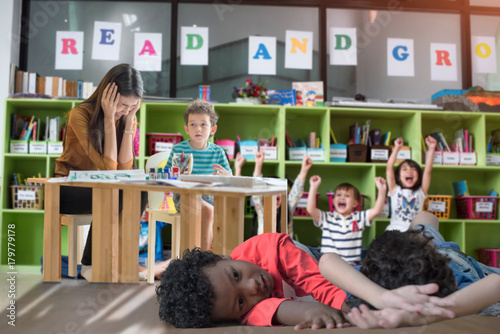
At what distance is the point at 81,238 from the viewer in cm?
228

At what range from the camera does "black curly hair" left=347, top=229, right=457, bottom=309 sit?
858 millimetres

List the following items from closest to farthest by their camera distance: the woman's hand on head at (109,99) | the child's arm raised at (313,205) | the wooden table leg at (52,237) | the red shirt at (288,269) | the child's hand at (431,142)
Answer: the red shirt at (288,269) < the wooden table leg at (52,237) < the woman's hand on head at (109,99) < the child's arm raised at (313,205) < the child's hand at (431,142)

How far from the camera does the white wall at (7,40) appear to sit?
3.48 m

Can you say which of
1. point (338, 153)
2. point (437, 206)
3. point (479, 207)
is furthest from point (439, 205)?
point (338, 153)

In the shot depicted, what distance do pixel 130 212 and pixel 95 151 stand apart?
499 millimetres

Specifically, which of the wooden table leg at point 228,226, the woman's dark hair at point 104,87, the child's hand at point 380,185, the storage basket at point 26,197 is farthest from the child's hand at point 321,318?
the storage basket at point 26,197

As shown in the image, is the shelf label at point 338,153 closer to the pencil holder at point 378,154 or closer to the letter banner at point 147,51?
the pencil holder at point 378,154

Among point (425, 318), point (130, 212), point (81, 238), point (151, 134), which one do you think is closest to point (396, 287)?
point (425, 318)

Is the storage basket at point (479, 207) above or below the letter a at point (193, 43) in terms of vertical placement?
below

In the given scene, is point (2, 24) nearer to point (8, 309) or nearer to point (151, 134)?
point (151, 134)

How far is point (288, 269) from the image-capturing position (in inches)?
51.6

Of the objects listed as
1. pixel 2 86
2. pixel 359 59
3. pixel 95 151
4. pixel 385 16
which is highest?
pixel 385 16

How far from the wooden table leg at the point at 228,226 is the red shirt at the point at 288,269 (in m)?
0.24

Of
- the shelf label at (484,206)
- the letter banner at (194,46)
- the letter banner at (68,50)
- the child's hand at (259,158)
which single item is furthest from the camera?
the letter banner at (194,46)
